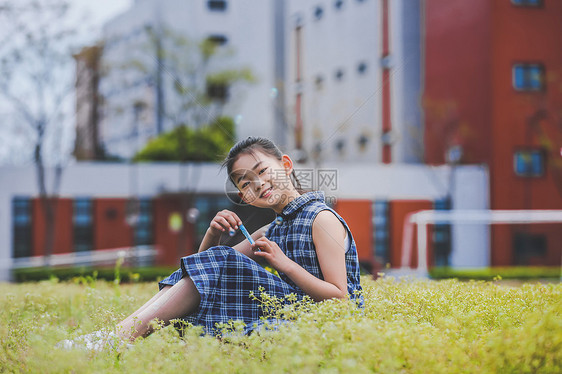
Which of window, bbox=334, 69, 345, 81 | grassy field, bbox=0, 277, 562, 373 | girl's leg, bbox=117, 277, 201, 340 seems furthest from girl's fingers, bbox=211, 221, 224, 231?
window, bbox=334, 69, 345, 81

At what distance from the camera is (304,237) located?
261cm

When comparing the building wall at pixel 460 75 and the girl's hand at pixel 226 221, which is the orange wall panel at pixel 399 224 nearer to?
the building wall at pixel 460 75

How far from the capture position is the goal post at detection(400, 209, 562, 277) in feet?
52.8

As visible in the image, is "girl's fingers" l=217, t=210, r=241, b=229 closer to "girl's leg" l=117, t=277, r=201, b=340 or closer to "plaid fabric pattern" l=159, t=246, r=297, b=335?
"plaid fabric pattern" l=159, t=246, r=297, b=335

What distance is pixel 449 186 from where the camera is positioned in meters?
18.5

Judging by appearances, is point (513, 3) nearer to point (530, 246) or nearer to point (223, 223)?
point (530, 246)

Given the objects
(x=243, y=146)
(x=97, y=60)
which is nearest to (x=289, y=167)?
(x=243, y=146)

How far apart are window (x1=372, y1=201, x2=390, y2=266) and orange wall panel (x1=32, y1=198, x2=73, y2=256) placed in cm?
899

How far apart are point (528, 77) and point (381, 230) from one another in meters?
6.20

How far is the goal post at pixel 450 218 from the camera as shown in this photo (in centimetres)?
1608

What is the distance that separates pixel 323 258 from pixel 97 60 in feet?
51.6

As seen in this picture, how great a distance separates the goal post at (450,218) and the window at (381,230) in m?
0.52

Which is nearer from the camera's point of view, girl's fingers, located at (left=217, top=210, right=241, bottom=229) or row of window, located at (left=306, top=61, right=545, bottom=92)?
girl's fingers, located at (left=217, top=210, right=241, bottom=229)

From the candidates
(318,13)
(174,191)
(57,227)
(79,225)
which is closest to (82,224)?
(79,225)
